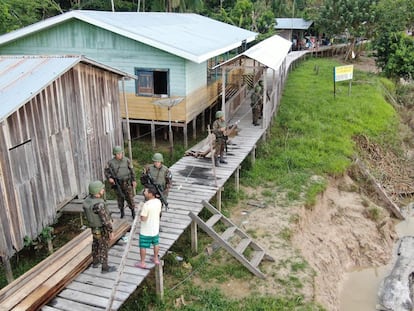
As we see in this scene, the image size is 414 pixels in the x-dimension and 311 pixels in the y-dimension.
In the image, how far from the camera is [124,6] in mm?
36500

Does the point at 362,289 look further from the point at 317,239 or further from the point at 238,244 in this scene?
the point at 238,244

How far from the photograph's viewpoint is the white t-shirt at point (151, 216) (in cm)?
711

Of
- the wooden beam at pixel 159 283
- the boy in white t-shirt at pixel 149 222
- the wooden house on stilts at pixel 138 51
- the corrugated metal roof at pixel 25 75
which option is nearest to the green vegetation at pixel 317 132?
the wooden house on stilts at pixel 138 51

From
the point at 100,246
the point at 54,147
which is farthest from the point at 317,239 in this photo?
the point at 54,147

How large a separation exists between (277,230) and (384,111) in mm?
12853

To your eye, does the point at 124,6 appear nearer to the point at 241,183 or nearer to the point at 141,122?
the point at 141,122

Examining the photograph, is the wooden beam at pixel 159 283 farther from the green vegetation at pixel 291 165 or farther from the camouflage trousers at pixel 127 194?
the camouflage trousers at pixel 127 194

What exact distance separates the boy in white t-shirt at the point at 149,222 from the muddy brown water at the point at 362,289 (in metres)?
5.35

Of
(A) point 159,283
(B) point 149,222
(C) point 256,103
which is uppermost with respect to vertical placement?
(C) point 256,103

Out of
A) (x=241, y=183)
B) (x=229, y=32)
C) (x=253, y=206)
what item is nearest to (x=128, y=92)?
(x=241, y=183)

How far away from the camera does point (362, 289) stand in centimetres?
1105

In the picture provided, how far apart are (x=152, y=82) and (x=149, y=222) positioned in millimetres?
9208

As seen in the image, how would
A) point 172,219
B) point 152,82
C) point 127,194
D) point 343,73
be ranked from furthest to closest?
point 343,73
point 152,82
point 172,219
point 127,194

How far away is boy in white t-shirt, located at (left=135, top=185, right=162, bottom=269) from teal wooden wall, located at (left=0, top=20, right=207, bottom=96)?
338 inches
